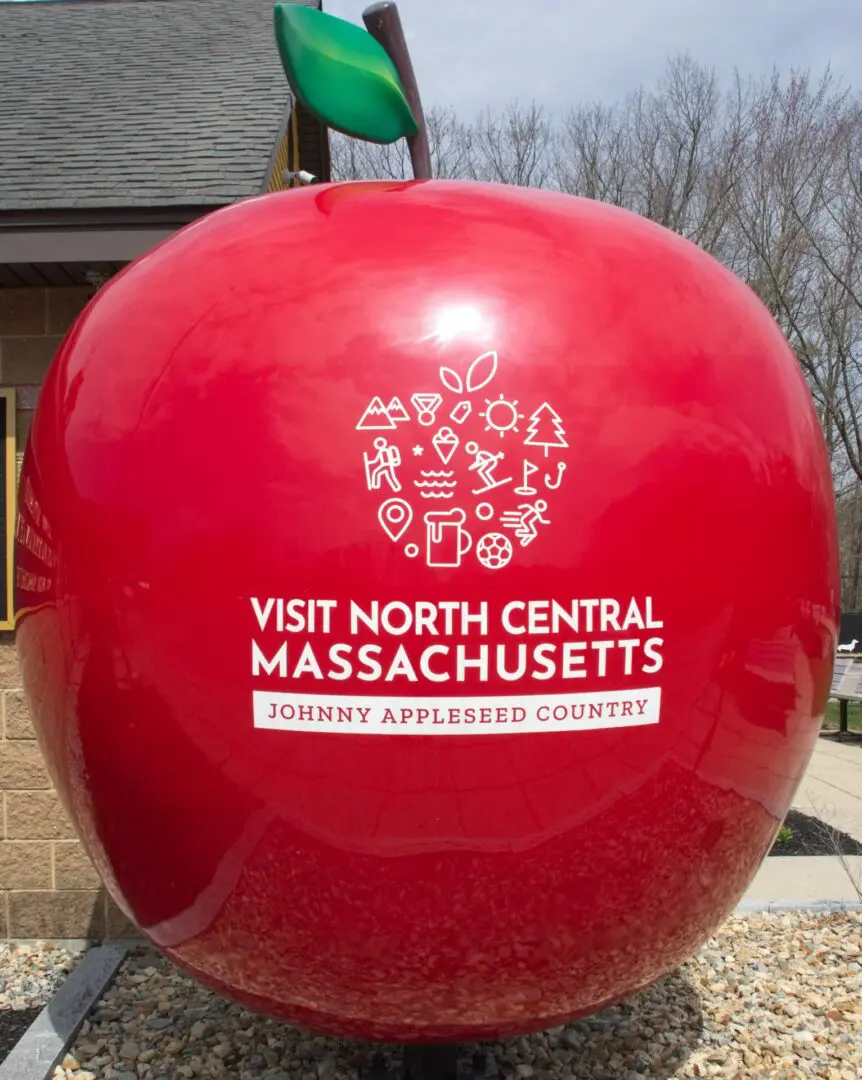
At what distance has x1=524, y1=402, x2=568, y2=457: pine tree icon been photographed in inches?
80.2

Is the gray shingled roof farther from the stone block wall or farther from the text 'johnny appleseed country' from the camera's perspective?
the text 'johnny appleseed country'

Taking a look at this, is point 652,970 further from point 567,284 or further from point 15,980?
point 15,980

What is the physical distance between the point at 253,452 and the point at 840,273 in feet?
71.8

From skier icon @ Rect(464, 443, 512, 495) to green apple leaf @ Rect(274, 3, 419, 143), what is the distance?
1247 mm

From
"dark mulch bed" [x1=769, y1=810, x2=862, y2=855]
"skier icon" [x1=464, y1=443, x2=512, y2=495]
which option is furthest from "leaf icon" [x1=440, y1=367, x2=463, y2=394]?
"dark mulch bed" [x1=769, y1=810, x2=862, y2=855]

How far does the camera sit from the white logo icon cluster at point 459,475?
2.00m

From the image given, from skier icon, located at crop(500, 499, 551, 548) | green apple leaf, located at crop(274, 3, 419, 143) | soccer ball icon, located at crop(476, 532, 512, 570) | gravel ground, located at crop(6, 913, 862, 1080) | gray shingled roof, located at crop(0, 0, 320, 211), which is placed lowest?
gravel ground, located at crop(6, 913, 862, 1080)

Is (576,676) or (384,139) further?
(384,139)

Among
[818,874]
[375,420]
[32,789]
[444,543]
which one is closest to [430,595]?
[444,543]

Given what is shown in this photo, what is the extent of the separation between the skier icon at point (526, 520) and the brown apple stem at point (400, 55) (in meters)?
1.21

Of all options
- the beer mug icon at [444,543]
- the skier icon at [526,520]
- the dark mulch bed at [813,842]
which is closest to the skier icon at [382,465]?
the beer mug icon at [444,543]

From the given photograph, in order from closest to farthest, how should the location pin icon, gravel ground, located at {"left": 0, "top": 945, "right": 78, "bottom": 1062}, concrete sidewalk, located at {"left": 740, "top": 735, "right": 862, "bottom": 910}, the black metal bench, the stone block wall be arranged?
the location pin icon < gravel ground, located at {"left": 0, "top": 945, "right": 78, "bottom": 1062} < the stone block wall < concrete sidewalk, located at {"left": 740, "top": 735, "right": 862, "bottom": 910} < the black metal bench

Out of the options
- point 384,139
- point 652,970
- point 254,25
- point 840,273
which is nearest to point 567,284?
point 384,139

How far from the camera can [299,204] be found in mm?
2461
